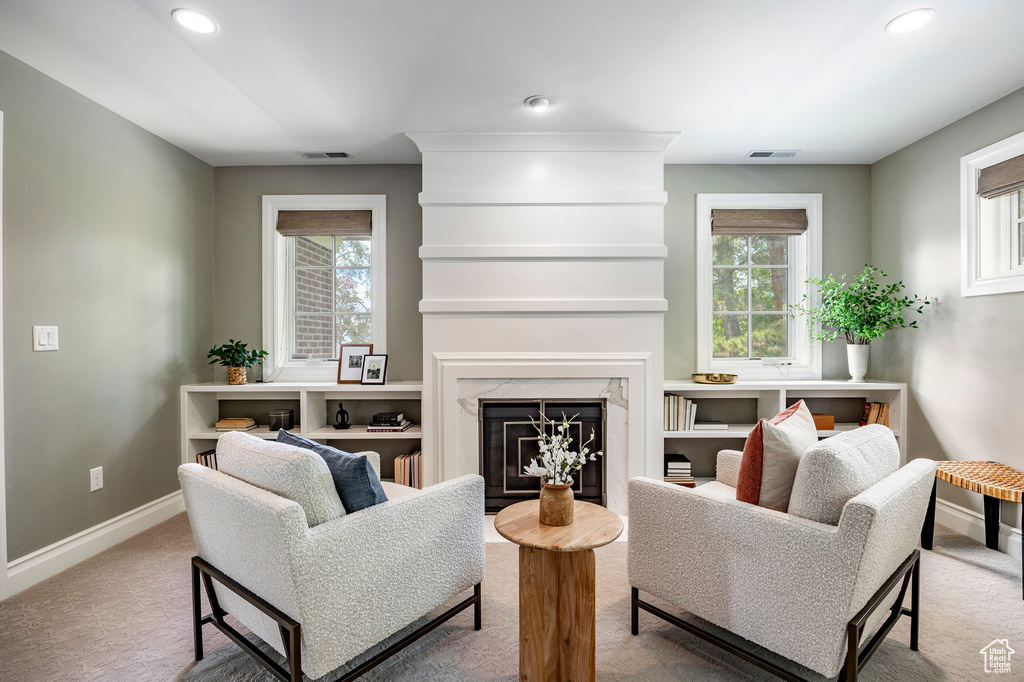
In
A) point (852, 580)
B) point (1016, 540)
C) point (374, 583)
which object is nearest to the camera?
point (852, 580)

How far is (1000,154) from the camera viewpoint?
8.49 ft

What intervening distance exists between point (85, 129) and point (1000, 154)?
189 inches

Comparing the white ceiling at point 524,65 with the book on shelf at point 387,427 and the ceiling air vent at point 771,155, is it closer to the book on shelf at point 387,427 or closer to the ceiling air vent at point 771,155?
the ceiling air vent at point 771,155

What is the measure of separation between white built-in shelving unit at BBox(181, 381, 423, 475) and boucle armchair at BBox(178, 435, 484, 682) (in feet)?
4.82

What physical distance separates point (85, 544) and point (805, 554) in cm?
326

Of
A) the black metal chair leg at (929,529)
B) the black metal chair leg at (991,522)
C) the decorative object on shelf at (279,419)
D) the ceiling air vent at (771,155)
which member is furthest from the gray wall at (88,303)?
the black metal chair leg at (991,522)

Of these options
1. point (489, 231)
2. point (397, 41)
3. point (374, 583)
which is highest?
point (397, 41)

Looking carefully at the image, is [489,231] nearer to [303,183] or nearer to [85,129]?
[303,183]

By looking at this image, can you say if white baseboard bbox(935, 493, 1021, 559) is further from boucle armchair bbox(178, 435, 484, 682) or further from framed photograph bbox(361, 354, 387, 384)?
framed photograph bbox(361, 354, 387, 384)

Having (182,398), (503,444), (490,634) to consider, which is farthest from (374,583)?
(182,398)

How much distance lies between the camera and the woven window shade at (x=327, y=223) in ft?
11.7

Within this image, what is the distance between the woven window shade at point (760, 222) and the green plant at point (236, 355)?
11.0 ft

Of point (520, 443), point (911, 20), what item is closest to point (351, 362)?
point (520, 443)

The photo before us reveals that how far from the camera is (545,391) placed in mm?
3035
